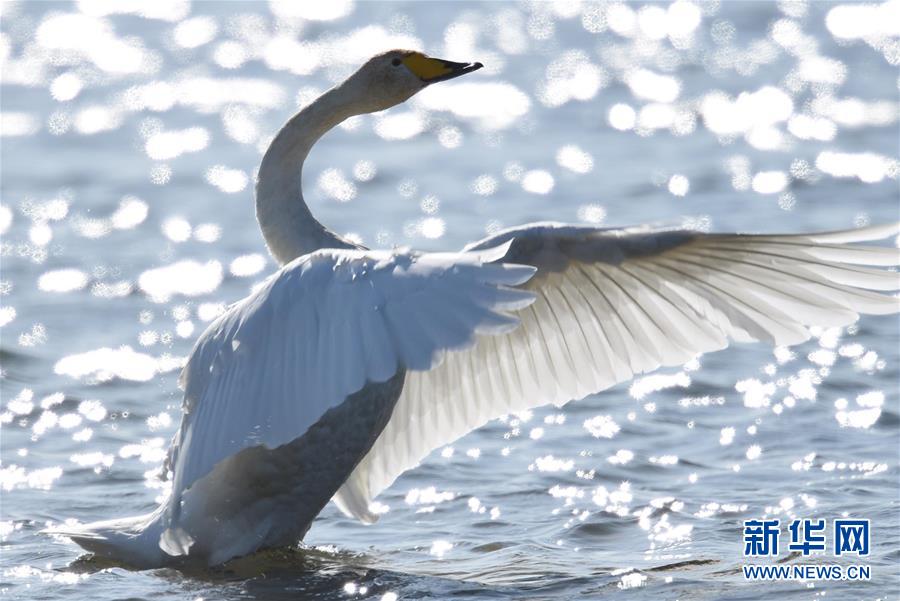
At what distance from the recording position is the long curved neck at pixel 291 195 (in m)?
6.95

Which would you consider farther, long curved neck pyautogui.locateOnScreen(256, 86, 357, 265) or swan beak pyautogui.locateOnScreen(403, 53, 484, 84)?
swan beak pyautogui.locateOnScreen(403, 53, 484, 84)

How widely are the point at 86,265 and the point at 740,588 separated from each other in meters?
7.31

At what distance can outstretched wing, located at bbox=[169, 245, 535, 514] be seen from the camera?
525cm

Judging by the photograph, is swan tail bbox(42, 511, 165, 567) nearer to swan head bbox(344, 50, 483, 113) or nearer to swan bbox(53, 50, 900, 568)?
swan bbox(53, 50, 900, 568)

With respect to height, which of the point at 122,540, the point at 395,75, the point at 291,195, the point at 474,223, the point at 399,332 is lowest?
the point at 122,540

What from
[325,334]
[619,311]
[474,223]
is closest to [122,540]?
[325,334]

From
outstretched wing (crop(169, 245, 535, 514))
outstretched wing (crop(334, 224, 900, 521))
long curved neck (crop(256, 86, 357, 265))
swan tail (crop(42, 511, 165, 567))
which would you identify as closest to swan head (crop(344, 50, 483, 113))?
long curved neck (crop(256, 86, 357, 265))

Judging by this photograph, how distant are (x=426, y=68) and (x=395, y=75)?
0.17 metres

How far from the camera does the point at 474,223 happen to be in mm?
13500

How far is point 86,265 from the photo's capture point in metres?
12.6

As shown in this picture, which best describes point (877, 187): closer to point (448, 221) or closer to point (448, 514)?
point (448, 221)

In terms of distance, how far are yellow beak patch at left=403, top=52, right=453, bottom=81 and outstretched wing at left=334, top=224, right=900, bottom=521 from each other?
1263mm

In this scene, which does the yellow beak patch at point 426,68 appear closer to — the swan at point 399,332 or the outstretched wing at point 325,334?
the swan at point 399,332

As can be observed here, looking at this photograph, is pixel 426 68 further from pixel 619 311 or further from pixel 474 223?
pixel 474 223
